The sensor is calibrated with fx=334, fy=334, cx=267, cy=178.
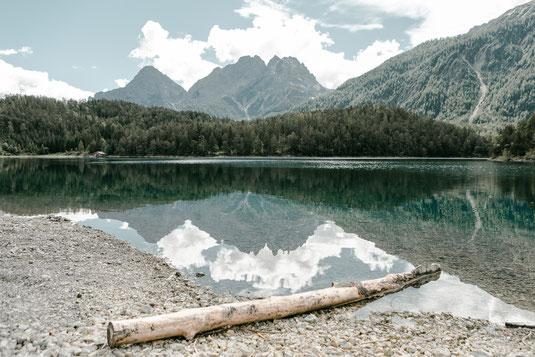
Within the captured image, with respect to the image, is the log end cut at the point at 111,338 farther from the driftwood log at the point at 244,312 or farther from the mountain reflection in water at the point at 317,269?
the mountain reflection in water at the point at 317,269

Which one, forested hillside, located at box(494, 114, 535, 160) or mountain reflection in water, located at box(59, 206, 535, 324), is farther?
forested hillside, located at box(494, 114, 535, 160)

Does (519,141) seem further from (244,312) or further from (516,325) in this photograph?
(244,312)

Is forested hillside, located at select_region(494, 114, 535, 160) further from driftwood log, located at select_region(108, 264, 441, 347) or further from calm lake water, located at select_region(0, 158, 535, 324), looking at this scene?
driftwood log, located at select_region(108, 264, 441, 347)

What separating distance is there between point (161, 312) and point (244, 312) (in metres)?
3.13

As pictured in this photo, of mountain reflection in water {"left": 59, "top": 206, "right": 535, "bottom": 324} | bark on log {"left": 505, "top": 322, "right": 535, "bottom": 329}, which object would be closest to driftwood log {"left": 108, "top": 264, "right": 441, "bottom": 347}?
mountain reflection in water {"left": 59, "top": 206, "right": 535, "bottom": 324}

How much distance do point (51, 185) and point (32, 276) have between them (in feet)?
175

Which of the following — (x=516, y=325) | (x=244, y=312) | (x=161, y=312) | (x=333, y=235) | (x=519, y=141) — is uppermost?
(x=519, y=141)

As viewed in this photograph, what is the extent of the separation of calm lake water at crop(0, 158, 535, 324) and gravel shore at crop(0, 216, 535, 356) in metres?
1.57

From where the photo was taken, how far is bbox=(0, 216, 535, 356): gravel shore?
→ 9.10m

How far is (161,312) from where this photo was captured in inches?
464

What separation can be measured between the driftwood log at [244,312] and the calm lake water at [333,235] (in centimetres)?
65

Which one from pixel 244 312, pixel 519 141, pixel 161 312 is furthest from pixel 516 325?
pixel 519 141

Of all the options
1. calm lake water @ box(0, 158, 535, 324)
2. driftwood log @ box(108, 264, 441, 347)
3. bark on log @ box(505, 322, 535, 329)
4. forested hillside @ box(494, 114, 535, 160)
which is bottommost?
calm lake water @ box(0, 158, 535, 324)

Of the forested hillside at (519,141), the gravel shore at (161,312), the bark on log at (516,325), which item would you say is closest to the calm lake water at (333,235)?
the bark on log at (516,325)
